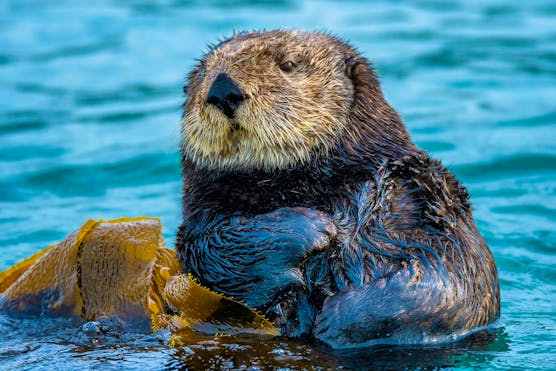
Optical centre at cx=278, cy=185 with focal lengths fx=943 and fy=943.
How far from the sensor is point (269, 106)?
458 cm

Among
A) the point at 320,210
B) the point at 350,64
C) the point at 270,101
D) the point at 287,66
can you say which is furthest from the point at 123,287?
the point at 350,64

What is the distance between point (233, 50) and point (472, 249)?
5.09 feet

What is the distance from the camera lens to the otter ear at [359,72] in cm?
494

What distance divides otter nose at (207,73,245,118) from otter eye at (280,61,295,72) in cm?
43

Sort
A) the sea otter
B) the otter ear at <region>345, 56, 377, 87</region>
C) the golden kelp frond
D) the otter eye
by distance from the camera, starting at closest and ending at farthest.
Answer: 1. the sea otter
2. the golden kelp frond
3. the otter eye
4. the otter ear at <region>345, 56, 377, 87</region>

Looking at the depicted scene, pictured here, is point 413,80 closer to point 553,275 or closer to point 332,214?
point 553,275

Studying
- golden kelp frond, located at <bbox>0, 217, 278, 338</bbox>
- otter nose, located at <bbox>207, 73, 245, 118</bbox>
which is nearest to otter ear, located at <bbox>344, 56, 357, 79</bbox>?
otter nose, located at <bbox>207, 73, 245, 118</bbox>

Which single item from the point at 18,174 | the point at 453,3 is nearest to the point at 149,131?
the point at 18,174

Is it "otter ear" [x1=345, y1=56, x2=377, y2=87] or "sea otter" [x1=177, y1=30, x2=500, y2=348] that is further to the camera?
"otter ear" [x1=345, y1=56, x2=377, y2=87]

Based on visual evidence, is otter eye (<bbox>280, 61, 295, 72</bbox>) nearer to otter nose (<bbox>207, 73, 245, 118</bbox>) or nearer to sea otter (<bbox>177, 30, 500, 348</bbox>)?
sea otter (<bbox>177, 30, 500, 348</bbox>)

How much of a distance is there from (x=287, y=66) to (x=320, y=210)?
0.80 m

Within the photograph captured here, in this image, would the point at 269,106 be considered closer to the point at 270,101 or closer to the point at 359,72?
the point at 270,101

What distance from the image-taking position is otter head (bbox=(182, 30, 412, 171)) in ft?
14.8

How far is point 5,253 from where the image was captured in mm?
6723
